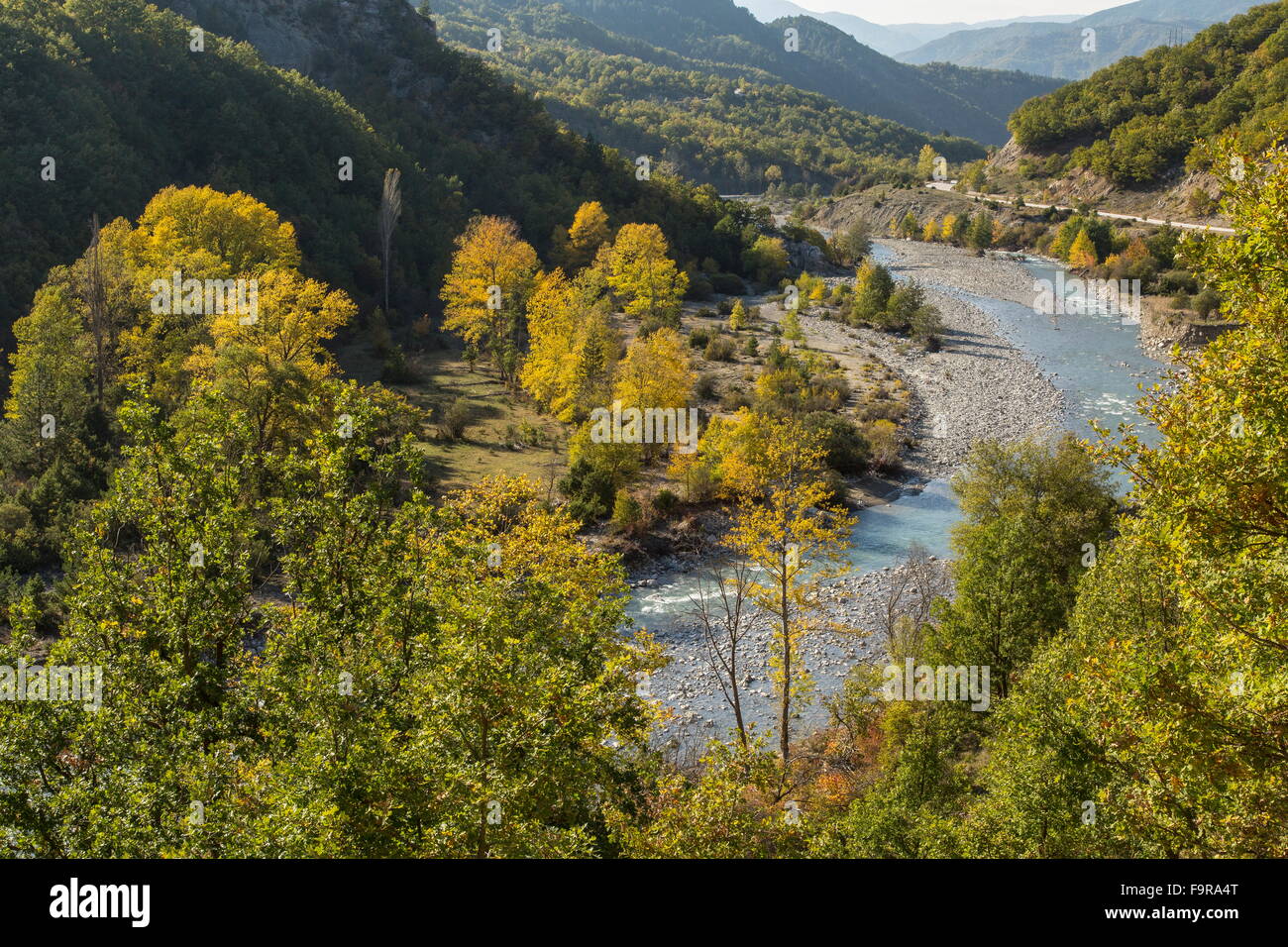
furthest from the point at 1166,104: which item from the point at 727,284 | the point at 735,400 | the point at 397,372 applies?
the point at 397,372

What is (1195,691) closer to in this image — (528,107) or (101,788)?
(101,788)

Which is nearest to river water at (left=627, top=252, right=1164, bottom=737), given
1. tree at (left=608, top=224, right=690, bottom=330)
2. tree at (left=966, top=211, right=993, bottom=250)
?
tree at (left=608, top=224, right=690, bottom=330)

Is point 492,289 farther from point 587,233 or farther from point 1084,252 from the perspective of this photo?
point 1084,252

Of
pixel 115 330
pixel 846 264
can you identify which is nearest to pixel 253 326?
pixel 115 330

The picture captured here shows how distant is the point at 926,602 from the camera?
30484 mm

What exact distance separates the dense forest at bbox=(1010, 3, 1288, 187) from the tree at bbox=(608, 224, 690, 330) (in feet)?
216

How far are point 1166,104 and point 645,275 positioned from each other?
315ft

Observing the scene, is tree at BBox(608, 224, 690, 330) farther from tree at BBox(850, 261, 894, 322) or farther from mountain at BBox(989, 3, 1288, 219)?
mountain at BBox(989, 3, 1288, 219)

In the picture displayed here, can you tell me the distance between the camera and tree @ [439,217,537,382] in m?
57.1

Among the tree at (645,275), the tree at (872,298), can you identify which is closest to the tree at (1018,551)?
the tree at (645,275)

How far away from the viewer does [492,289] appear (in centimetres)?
5653

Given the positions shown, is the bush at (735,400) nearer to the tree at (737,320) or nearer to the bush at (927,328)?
the tree at (737,320)

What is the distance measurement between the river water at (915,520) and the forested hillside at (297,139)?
39.7 m

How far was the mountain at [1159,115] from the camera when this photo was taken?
103 meters
